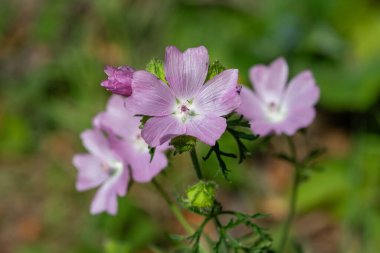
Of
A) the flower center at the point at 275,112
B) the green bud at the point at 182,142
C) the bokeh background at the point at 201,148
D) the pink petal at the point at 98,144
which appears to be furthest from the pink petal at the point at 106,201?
the bokeh background at the point at 201,148

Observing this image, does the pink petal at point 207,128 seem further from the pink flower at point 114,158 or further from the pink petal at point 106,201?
the pink petal at point 106,201

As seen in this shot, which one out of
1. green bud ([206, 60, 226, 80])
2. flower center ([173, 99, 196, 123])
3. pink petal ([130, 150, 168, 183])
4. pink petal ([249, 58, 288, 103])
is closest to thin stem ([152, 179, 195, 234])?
pink petal ([130, 150, 168, 183])

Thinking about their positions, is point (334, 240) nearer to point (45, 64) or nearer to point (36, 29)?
point (45, 64)

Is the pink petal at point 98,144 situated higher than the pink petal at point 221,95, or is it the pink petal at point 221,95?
the pink petal at point 98,144

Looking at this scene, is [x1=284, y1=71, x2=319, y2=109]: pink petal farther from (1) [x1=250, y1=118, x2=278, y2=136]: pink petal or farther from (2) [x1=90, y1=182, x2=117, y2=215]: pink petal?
(2) [x1=90, y1=182, x2=117, y2=215]: pink petal

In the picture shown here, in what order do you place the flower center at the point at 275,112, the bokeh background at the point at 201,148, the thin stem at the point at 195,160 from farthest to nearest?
the bokeh background at the point at 201,148
the flower center at the point at 275,112
the thin stem at the point at 195,160

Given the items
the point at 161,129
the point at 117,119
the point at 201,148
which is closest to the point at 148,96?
the point at 161,129

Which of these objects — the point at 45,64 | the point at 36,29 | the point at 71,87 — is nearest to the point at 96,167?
the point at 71,87
